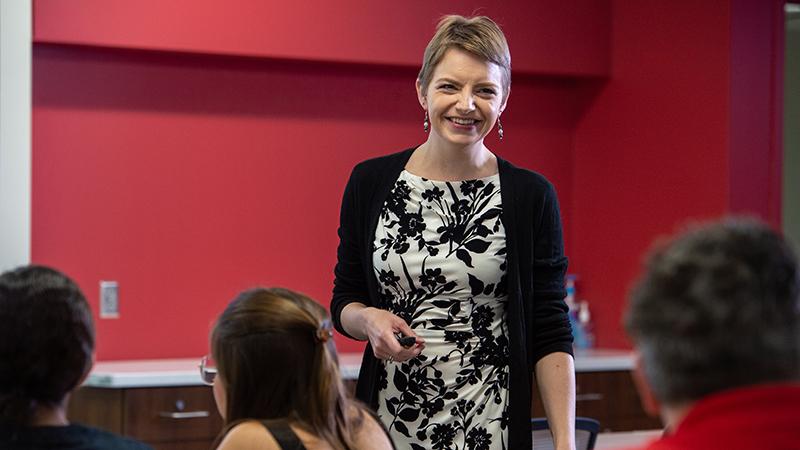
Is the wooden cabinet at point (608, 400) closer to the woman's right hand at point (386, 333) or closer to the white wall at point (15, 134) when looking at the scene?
the white wall at point (15, 134)

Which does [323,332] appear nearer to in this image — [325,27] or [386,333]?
[386,333]

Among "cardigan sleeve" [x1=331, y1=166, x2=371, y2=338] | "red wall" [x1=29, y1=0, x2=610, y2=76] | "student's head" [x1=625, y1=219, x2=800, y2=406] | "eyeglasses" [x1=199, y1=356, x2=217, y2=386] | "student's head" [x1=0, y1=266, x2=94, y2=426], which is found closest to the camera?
"student's head" [x1=625, y1=219, x2=800, y2=406]

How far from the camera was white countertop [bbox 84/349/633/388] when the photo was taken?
3.69 metres

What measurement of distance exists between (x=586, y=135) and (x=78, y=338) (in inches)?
149

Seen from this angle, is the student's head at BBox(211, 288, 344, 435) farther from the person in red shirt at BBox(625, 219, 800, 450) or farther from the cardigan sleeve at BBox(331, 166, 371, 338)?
the person in red shirt at BBox(625, 219, 800, 450)

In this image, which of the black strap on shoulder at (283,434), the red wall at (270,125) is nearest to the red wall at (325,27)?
the red wall at (270,125)

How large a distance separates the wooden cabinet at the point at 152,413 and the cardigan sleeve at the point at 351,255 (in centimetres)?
178

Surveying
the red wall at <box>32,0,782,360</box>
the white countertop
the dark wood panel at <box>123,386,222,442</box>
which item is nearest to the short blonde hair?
the white countertop

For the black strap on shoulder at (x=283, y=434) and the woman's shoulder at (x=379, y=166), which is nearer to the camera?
the black strap on shoulder at (x=283, y=434)

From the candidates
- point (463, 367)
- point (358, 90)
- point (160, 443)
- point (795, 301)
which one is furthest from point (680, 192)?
point (795, 301)

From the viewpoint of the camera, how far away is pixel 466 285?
1976mm

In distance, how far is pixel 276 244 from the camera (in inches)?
175

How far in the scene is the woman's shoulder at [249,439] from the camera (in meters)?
1.58

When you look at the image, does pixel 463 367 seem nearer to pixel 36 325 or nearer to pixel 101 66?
pixel 36 325
